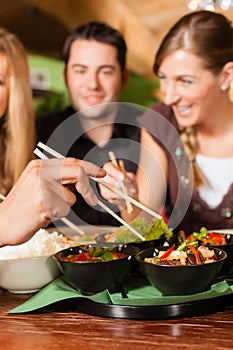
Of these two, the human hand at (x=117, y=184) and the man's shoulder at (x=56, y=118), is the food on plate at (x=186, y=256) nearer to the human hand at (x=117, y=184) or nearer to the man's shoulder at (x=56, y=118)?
the human hand at (x=117, y=184)

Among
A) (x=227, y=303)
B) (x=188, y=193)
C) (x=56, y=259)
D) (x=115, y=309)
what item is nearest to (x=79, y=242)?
(x=56, y=259)

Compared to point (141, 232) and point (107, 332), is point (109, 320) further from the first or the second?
point (141, 232)

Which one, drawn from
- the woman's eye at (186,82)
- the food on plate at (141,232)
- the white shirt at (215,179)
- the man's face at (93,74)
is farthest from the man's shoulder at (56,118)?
the food on plate at (141,232)

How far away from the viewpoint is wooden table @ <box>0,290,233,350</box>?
1389 millimetres

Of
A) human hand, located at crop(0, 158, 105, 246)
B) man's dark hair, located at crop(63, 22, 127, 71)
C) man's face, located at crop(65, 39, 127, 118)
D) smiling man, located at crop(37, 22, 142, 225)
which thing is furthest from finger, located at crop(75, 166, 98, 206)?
man's dark hair, located at crop(63, 22, 127, 71)

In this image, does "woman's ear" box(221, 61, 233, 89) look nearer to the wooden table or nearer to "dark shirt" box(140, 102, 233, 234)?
"dark shirt" box(140, 102, 233, 234)

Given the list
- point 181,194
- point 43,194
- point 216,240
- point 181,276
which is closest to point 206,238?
point 216,240

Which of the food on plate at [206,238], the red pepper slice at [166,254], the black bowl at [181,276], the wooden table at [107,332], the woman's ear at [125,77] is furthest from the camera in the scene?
the woman's ear at [125,77]

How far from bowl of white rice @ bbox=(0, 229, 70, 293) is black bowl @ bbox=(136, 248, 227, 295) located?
312 millimetres

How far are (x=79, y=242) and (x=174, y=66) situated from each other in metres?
1.21

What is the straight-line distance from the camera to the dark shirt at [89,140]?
2.92m

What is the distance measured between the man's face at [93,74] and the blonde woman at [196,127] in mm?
269

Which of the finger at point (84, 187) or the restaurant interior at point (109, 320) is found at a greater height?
the finger at point (84, 187)

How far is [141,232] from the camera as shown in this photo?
6.35 ft
